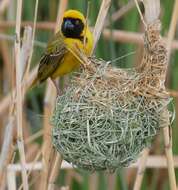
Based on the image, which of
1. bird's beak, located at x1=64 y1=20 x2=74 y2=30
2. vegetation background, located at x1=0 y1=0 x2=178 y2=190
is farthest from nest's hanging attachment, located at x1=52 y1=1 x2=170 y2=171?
bird's beak, located at x1=64 y1=20 x2=74 y2=30

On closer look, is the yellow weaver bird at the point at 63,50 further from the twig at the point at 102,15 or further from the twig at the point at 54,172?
the twig at the point at 54,172

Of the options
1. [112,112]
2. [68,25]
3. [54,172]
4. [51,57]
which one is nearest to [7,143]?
[54,172]

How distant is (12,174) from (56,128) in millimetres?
690

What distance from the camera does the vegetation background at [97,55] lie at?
3271 mm

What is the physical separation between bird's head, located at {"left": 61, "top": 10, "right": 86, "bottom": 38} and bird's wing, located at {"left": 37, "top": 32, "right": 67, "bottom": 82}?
0.16 meters

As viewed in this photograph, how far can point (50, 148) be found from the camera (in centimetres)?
260

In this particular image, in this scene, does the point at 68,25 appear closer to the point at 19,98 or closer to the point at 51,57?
the point at 51,57

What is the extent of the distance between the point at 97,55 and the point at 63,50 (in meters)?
0.25

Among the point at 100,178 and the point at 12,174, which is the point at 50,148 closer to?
the point at 12,174

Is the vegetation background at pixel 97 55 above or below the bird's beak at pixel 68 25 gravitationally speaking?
below

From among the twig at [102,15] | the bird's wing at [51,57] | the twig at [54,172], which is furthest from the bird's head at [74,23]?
the twig at [54,172]

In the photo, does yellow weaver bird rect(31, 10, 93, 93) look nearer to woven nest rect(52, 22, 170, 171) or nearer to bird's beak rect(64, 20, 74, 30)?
bird's beak rect(64, 20, 74, 30)

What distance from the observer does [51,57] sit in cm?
338

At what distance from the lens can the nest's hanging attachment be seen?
2.27 meters
